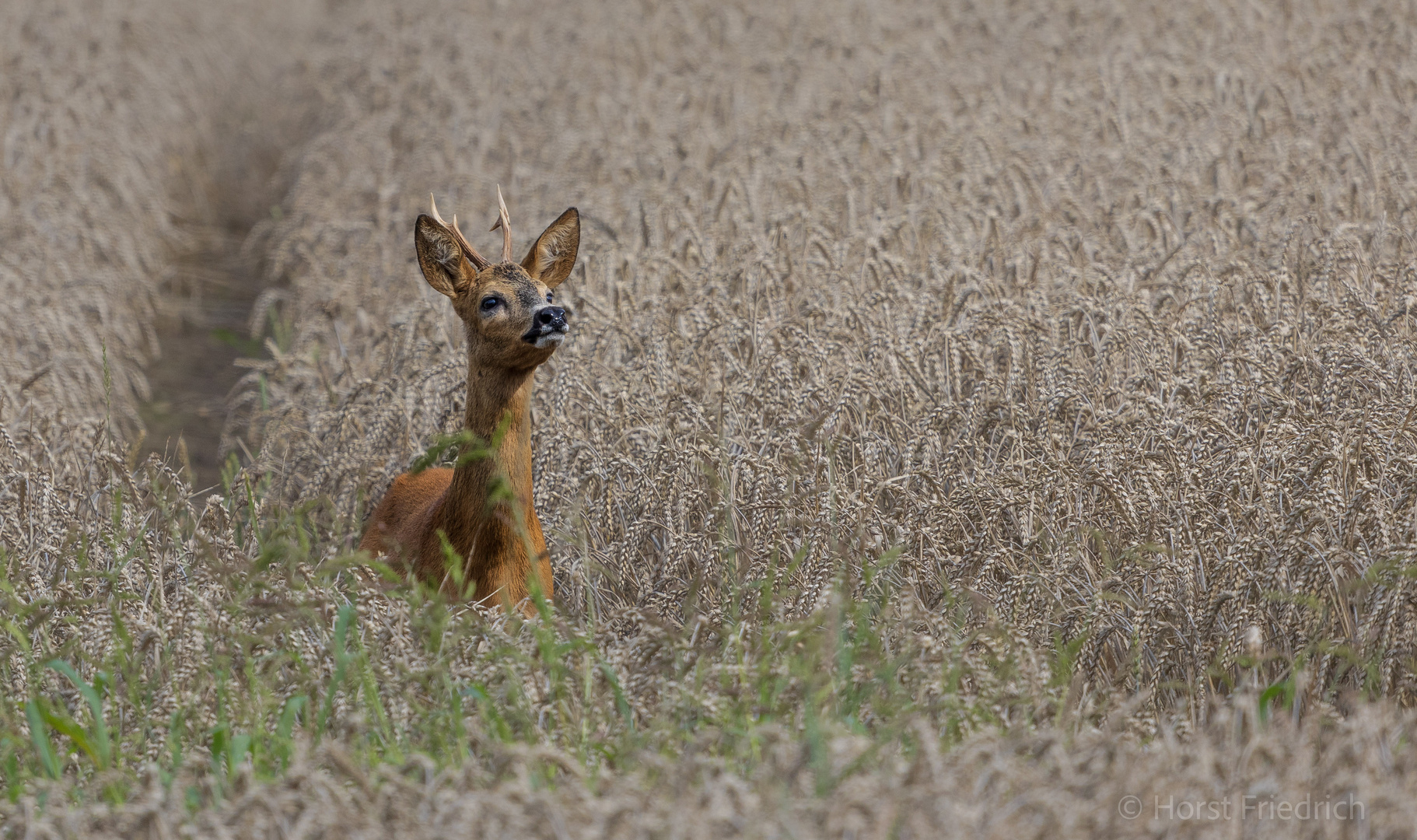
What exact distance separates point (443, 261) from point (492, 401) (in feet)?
1.63

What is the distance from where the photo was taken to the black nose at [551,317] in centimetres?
382

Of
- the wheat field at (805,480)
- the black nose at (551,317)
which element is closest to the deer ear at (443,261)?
the black nose at (551,317)

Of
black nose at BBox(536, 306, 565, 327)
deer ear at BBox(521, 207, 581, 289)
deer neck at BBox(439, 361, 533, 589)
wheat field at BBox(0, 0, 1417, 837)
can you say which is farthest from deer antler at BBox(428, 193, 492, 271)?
wheat field at BBox(0, 0, 1417, 837)

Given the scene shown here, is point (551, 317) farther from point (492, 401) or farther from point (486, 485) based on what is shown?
point (486, 485)

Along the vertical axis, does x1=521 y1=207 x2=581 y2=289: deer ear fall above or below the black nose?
above

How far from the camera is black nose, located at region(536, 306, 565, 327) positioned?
382 cm

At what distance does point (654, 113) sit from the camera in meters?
9.71

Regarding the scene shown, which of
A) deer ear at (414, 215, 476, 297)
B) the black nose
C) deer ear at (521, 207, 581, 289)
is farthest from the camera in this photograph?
deer ear at (521, 207, 581, 289)

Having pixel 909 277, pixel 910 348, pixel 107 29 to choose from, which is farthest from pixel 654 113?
pixel 107 29

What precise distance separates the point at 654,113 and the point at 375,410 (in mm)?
4956

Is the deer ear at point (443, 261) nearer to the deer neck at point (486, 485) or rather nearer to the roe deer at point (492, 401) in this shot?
the roe deer at point (492, 401)

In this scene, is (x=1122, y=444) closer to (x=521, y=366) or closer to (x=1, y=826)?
(x=521, y=366)

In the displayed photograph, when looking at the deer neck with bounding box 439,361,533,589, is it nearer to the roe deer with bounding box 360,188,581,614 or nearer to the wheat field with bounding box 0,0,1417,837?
the roe deer with bounding box 360,188,581,614

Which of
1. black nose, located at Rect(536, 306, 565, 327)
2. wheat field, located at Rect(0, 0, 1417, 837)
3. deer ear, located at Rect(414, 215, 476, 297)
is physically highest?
deer ear, located at Rect(414, 215, 476, 297)
